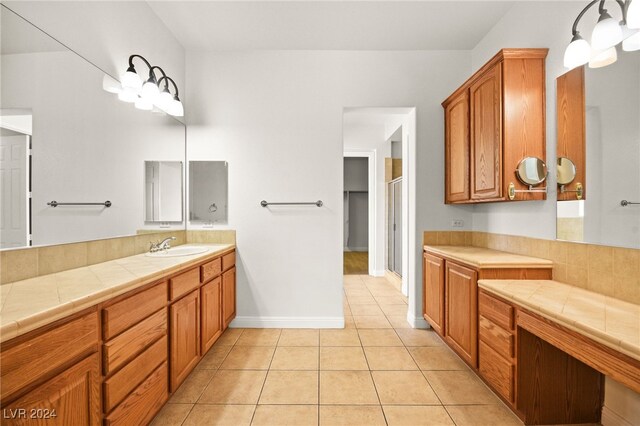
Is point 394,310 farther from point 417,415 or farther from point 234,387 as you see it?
point 234,387

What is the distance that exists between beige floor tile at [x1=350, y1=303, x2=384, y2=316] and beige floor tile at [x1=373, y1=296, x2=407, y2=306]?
8.0 inches

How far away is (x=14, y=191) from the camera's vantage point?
124 centimetres

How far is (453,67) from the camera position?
280 centimetres

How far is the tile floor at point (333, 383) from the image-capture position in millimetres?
1604

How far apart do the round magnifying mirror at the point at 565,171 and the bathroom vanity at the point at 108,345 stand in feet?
7.88

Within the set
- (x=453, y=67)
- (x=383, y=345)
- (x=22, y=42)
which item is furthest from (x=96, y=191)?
(x=453, y=67)

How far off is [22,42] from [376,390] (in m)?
2.67

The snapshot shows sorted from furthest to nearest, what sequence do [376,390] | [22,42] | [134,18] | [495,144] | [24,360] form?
[134,18] < [495,144] < [376,390] < [22,42] < [24,360]

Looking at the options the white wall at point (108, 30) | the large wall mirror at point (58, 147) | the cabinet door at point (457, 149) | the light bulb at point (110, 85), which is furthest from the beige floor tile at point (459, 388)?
the white wall at point (108, 30)

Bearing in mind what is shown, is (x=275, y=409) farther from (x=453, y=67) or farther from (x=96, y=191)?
(x=453, y=67)

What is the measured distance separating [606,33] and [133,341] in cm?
270

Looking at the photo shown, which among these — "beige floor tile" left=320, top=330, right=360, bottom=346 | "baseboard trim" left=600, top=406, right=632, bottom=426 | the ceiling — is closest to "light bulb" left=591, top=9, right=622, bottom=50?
the ceiling

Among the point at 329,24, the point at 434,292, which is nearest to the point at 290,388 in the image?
the point at 434,292

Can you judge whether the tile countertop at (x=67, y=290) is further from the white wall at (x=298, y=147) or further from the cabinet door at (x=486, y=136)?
the cabinet door at (x=486, y=136)
